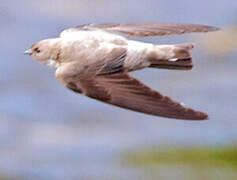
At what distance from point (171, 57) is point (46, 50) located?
2.28 ft

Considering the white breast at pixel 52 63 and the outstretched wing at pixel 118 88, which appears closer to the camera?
the outstretched wing at pixel 118 88

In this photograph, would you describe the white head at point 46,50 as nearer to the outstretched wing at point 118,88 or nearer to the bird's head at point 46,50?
the bird's head at point 46,50

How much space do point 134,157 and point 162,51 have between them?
16.5 ft

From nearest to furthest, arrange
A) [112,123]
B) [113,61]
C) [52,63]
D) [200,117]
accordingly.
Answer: [200,117], [113,61], [52,63], [112,123]

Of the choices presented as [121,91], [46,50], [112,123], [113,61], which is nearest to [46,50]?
[46,50]

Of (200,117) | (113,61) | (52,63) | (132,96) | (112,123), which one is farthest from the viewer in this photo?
(112,123)

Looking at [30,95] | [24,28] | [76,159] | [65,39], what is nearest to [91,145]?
[76,159]

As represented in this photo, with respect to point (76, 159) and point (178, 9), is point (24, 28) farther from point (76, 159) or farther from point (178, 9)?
point (76, 159)

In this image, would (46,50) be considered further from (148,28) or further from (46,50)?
(148,28)

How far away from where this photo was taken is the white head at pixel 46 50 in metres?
5.30

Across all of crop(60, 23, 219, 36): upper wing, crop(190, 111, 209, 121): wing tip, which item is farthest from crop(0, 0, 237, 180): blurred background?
crop(190, 111, 209, 121): wing tip

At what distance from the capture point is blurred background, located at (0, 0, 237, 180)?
9.79 meters

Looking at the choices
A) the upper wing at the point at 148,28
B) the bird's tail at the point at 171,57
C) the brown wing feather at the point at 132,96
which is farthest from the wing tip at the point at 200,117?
the upper wing at the point at 148,28

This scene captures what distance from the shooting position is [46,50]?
5383 mm
